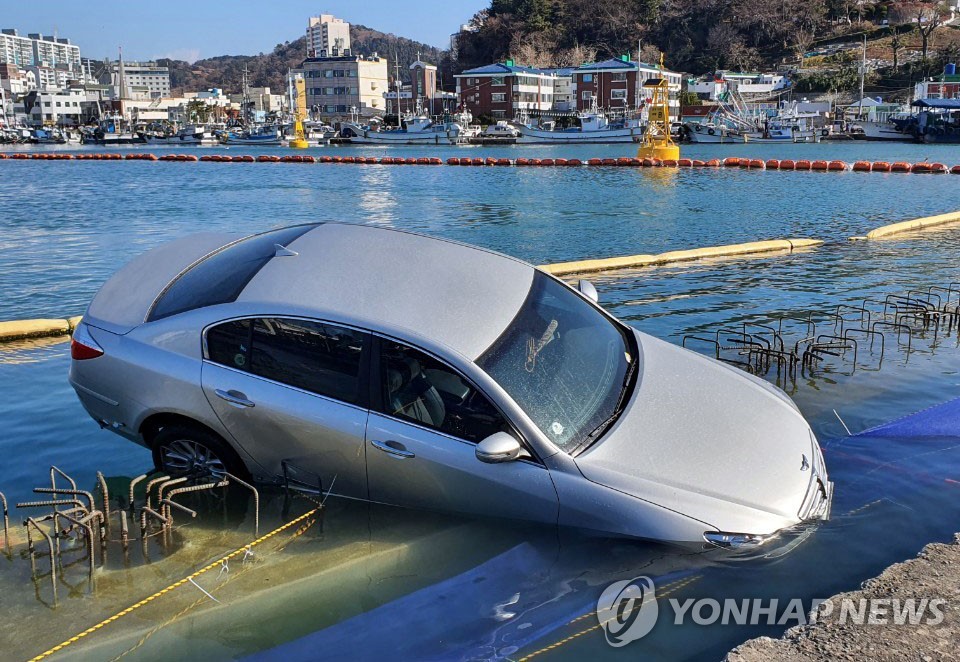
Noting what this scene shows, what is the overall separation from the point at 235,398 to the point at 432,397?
1235 mm

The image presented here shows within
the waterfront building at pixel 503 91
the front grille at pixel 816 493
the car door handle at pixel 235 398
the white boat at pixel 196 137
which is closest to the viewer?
the front grille at pixel 816 493

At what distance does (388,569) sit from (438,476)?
582 millimetres

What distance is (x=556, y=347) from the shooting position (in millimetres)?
5117

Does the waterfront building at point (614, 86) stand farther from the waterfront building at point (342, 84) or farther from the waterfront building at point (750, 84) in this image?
the waterfront building at point (342, 84)

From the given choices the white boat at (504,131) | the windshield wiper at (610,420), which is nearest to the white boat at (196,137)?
the white boat at (504,131)

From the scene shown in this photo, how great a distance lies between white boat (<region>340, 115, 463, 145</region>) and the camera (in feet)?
354

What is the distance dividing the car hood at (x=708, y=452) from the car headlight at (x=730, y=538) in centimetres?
3

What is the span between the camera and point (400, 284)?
16.7 feet

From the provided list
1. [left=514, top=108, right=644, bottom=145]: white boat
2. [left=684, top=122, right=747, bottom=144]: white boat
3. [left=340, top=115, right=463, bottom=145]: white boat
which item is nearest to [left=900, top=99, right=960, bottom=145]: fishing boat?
[left=684, top=122, right=747, bottom=144]: white boat

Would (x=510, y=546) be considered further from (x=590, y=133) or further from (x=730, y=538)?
(x=590, y=133)

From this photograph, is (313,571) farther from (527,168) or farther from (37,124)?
(37,124)

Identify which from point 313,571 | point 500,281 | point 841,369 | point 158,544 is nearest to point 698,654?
point 313,571

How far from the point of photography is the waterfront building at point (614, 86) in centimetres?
11819
